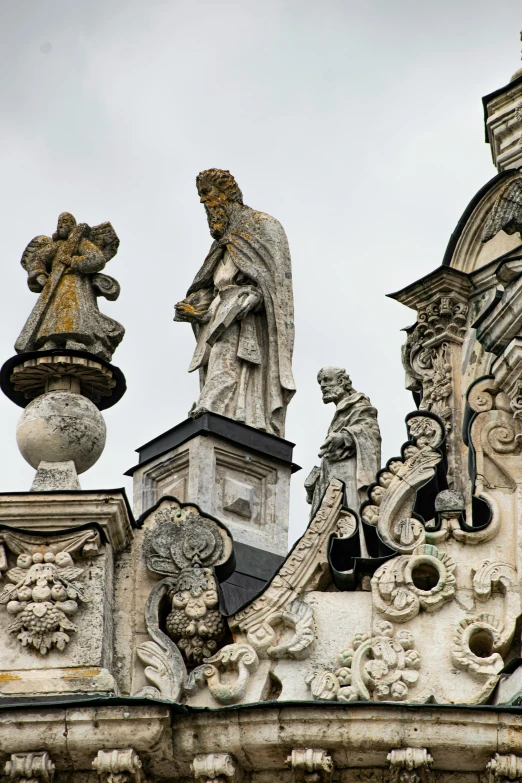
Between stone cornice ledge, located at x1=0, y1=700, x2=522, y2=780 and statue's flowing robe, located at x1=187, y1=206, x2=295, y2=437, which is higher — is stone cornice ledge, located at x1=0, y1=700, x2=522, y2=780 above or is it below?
below

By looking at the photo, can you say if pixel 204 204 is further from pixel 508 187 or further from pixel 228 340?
pixel 508 187

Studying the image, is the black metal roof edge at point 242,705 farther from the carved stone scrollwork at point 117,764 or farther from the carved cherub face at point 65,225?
the carved cherub face at point 65,225

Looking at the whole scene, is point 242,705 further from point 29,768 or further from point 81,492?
point 81,492

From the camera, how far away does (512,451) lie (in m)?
13.3

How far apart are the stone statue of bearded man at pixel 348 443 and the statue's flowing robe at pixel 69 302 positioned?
169 cm

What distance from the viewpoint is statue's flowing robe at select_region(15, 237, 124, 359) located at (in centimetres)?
1378

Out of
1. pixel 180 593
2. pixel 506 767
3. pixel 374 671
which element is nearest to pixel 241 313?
pixel 180 593

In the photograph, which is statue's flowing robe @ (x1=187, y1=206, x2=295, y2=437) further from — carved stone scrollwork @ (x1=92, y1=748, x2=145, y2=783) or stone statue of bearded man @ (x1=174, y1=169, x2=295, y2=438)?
carved stone scrollwork @ (x1=92, y1=748, x2=145, y2=783)

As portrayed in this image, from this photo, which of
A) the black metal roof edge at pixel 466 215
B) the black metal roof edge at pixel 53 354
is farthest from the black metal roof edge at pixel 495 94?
the black metal roof edge at pixel 53 354

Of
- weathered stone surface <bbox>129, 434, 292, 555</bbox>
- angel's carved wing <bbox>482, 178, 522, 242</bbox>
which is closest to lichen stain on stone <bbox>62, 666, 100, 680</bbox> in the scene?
weathered stone surface <bbox>129, 434, 292, 555</bbox>

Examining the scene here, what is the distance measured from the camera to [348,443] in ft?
47.6

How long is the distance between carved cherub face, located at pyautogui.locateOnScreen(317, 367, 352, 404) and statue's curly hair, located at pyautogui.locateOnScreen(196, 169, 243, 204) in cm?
140

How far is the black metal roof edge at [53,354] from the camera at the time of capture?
1358 centimetres

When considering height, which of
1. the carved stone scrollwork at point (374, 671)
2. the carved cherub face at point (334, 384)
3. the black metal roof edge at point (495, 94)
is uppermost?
the black metal roof edge at point (495, 94)
